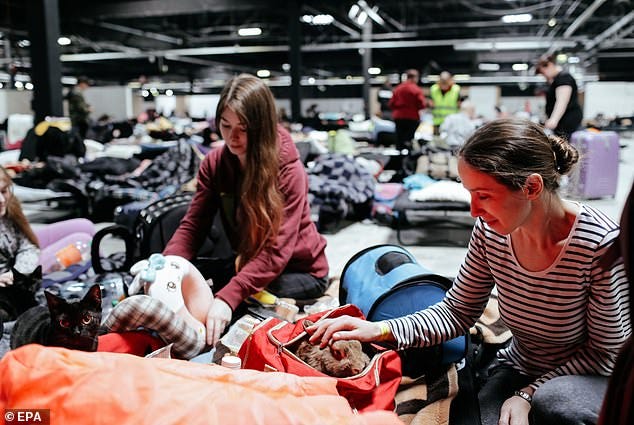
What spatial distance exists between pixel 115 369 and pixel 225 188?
1.63 m

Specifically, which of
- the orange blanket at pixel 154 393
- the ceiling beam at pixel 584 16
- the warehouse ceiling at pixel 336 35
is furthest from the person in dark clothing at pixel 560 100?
the ceiling beam at pixel 584 16

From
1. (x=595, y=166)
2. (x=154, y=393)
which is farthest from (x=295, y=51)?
(x=154, y=393)

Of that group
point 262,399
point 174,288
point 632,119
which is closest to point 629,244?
point 262,399

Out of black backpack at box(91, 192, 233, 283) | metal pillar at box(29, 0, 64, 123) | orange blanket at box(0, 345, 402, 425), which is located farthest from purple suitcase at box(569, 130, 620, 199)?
metal pillar at box(29, 0, 64, 123)

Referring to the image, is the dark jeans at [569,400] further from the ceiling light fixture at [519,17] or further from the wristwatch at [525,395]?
the ceiling light fixture at [519,17]

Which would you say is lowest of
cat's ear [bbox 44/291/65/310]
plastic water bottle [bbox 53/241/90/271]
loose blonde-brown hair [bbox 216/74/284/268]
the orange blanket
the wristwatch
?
plastic water bottle [bbox 53/241/90/271]

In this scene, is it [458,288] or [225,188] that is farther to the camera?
[225,188]

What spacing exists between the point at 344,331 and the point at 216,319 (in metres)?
0.72

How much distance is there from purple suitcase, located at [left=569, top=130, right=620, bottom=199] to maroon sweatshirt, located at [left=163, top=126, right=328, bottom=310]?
16.3 ft

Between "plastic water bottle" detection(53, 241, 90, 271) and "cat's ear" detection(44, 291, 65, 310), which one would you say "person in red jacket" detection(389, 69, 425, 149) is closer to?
"plastic water bottle" detection(53, 241, 90, 271)

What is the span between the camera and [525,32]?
23.1 metres

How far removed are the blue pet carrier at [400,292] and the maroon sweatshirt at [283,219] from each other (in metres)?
0.31

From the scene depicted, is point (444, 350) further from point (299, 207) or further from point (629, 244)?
point (629, 244)

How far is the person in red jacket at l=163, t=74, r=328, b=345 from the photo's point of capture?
242cm
